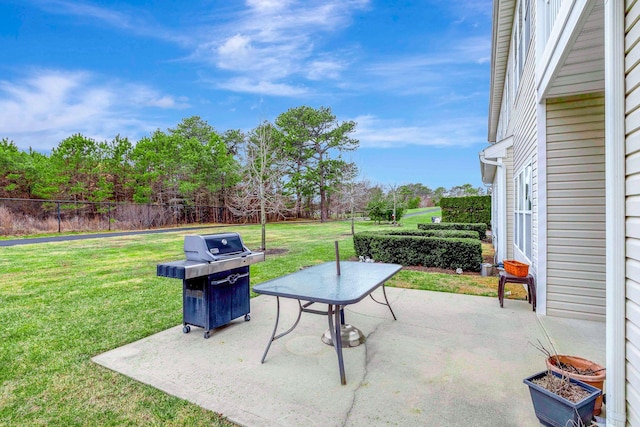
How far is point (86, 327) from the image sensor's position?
3.61 metres

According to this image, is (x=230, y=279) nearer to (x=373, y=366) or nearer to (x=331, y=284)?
(x=331, y=284)

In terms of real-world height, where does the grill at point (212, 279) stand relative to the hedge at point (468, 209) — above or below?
below

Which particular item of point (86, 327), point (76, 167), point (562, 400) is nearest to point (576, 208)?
point (562, 400)

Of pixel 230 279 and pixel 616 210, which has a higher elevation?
pixel 616 210

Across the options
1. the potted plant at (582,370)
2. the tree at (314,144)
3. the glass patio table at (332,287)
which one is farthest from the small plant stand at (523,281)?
the tree at (314,144)

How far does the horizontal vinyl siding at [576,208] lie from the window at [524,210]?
87 cm

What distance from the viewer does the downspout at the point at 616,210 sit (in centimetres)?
164

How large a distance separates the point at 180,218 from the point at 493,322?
2222 centimetres

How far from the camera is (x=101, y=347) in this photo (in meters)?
3.07

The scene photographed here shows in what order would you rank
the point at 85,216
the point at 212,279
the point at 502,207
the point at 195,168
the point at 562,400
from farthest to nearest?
1. the point at 195,168
2. the point at 85,216
3. the point at 502,207
4. the point at 212,279
5. the point at 562,400

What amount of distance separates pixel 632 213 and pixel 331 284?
1.99 meters

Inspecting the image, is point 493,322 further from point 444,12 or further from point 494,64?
point 444,12

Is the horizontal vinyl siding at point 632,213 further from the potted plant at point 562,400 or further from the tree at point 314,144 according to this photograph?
the tree at point 314,144

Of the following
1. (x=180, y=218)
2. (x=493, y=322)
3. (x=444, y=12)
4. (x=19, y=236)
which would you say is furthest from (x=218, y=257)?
(x=180, y=218)
